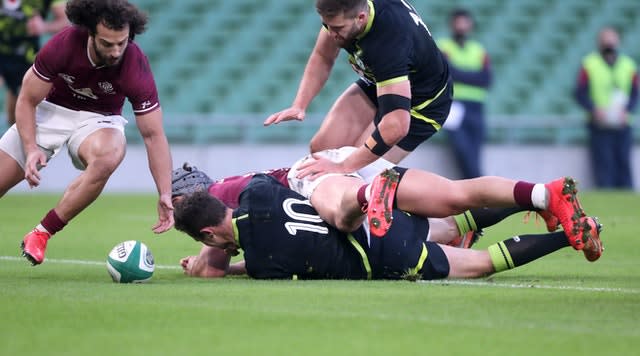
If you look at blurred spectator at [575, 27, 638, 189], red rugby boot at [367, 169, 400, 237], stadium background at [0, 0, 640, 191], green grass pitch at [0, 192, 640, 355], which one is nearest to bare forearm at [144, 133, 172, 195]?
green grass pitch at [0, 192, 640, 355]

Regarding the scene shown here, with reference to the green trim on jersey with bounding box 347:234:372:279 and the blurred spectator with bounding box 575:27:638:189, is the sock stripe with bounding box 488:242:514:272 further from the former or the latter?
the blurred spectator with bounding box 575:27:638:189

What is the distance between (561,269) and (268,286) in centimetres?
220

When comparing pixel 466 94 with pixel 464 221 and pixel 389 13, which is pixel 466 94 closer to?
pixel 464 221

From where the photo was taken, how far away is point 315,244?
22.8ft

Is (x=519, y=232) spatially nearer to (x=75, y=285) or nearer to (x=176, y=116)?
(x=75, y=285)

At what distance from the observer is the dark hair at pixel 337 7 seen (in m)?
7.12

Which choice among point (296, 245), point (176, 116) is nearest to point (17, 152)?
point (296, 245)

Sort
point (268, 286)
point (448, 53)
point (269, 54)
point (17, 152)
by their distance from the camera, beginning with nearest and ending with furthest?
1. point (268, 286)
2. point (17, 152)
3. point (448, 53)
4. point (269, 54)

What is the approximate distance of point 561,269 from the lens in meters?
7.96

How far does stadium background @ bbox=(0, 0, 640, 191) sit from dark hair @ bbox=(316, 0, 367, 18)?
9602 millimetres

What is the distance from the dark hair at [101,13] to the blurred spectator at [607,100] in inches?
435

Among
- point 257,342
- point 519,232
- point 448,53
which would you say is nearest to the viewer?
point 257,342

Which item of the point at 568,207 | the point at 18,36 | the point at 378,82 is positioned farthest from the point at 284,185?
the point at 18,36

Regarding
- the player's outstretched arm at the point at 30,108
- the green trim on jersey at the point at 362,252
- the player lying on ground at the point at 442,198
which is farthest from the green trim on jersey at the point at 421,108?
the player's outstretched arm at the point at 30,108
